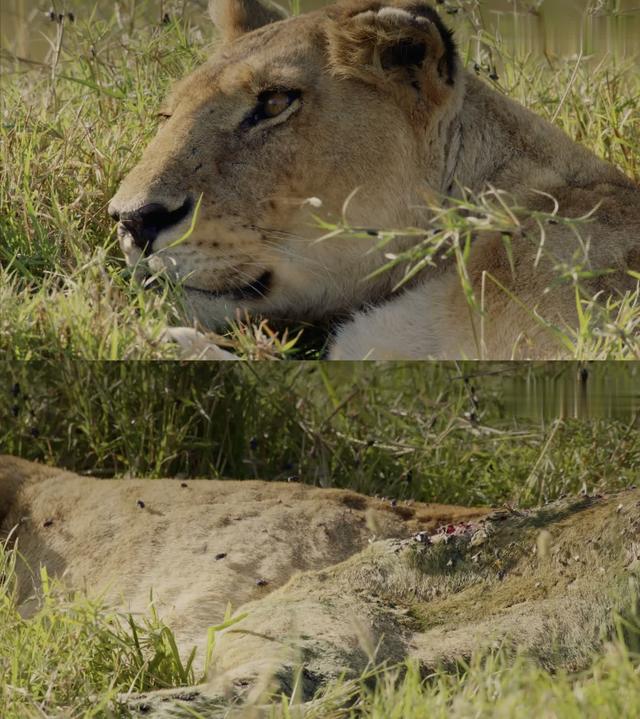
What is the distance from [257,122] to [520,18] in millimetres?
1548

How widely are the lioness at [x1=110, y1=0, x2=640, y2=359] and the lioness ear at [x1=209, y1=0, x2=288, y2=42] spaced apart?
0.54 m

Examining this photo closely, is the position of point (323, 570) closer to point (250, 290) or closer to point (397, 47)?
point (250, 290)

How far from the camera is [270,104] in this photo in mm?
4293

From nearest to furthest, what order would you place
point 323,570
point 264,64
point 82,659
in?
point 82,659 → point 323,570 → point 264,64

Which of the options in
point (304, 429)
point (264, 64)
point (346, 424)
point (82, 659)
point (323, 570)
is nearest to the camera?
point (82, 659)

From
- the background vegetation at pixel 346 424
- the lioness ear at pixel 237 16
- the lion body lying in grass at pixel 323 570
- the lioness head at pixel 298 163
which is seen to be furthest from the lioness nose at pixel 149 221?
the lioness ear at pixel 237 16

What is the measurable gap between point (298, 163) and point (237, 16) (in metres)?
1.01

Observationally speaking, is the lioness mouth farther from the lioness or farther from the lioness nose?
the lioness nose

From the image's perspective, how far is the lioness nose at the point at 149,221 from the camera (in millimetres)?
4102

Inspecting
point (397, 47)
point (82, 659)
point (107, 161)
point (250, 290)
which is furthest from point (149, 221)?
point (82, 659)

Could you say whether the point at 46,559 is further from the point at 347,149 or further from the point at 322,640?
the point at 347,149

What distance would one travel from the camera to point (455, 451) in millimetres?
4859

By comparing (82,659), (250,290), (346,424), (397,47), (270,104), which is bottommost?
(346,424)

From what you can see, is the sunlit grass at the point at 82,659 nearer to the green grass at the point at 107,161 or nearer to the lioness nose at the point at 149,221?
the green grass at the point at 107,161
